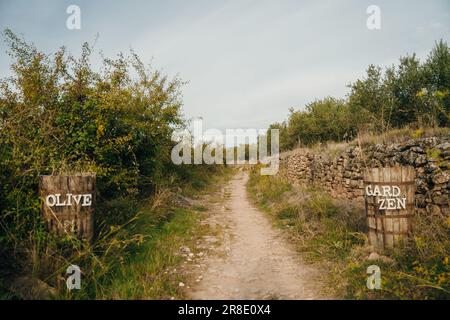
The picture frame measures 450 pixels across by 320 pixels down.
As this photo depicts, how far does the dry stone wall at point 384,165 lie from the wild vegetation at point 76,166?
4820mm

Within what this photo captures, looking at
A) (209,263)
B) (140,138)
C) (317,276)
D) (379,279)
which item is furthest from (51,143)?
(379,279)

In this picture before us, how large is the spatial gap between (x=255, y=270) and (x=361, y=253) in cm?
180

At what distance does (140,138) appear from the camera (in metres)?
7.62

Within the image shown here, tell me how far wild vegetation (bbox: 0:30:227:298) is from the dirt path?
0.83m

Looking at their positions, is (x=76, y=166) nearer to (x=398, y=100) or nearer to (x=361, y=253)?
(x=361, y=253)

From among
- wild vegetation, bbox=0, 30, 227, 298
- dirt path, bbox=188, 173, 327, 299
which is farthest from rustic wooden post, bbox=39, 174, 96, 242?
dirt path, bbox=188, 173, 327, 299

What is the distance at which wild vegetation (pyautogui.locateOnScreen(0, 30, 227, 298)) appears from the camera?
3.78 metres

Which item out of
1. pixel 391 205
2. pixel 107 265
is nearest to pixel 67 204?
pixel 107 265

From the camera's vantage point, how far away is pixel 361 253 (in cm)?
458

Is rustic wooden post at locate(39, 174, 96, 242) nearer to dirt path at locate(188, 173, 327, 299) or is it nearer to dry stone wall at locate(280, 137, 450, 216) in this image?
dirt path at locate(188, 173, 327, 299)
